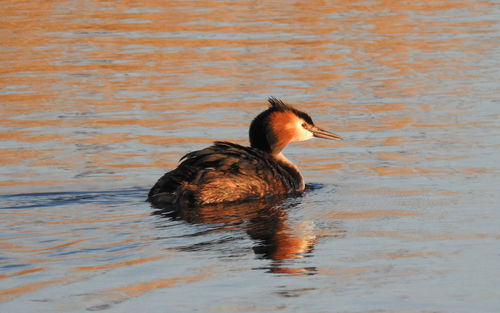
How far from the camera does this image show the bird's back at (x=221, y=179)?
430 inches

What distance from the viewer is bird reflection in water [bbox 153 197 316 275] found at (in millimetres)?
8883

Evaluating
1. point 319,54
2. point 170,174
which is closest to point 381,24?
point 319,54

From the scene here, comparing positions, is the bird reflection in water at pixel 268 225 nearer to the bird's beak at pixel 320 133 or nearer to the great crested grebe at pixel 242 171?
the great crested grebe at pixel 242 171

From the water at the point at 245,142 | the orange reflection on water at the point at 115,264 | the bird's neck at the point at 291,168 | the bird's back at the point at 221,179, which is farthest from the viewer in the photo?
the bird's neck at the point at 291,168

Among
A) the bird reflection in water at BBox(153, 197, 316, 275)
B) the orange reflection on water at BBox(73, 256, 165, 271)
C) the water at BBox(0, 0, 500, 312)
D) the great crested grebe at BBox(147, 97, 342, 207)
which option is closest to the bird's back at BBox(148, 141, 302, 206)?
the great crested grebe at BBox(147, 97, 342, 207)

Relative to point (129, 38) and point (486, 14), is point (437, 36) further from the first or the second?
point (129, 38)

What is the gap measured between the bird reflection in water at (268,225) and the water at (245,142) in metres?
0.03

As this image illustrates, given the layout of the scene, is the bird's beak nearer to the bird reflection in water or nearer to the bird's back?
the bird's back

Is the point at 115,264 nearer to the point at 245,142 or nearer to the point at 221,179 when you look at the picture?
the point at 221,179

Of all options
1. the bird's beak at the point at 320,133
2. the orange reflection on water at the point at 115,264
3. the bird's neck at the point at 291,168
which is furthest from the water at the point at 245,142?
the bird's beak at the point at 320,133

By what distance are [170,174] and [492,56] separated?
942 cm

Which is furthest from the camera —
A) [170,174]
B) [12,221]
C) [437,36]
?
[437,36]

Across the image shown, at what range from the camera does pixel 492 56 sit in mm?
19141

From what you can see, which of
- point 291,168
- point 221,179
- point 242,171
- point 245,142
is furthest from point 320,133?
point 221,179
